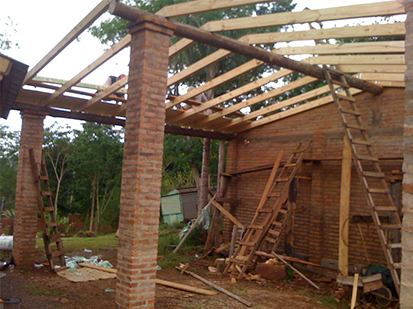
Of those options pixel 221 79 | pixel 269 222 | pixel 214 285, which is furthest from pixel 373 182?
pixel 214 285

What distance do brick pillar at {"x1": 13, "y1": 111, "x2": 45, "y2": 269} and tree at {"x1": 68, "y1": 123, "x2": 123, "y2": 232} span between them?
500 inches

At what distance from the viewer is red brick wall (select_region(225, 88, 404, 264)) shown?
9719 millimetres

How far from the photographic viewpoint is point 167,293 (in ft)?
25.8

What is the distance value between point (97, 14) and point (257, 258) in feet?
23.3

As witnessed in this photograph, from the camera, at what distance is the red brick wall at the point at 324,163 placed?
972cm

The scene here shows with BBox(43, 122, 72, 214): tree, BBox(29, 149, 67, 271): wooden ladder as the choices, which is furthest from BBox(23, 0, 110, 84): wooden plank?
BBox(43, 122, 72, 214): tree

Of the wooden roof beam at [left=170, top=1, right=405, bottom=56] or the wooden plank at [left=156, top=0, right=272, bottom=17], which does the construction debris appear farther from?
the wooden plank at [left=156, top=0, right=272, bottom=17]

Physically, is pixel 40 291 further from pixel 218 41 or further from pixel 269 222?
pixel 218 41

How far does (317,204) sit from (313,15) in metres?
5.97

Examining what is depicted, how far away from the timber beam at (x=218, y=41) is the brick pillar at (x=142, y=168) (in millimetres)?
116

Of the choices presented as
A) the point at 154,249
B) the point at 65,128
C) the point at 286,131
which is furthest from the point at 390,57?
the point at 65,128

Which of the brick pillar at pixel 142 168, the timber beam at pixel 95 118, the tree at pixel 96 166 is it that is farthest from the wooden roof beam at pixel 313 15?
the tree at pixel 96 166

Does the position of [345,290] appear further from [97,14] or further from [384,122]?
[97,14]

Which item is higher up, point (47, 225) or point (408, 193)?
point (408, 193)
